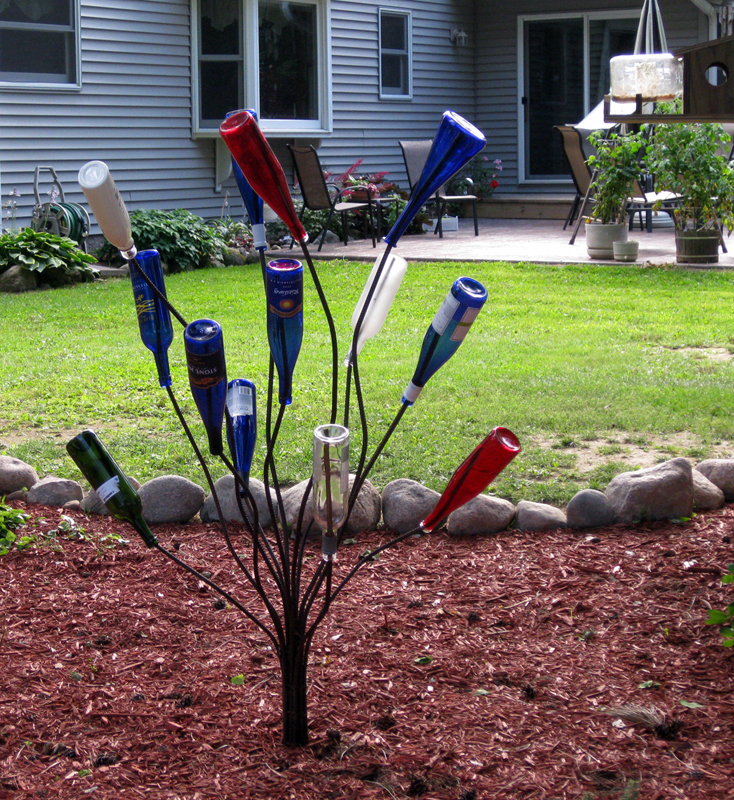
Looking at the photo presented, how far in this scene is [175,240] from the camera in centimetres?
1014

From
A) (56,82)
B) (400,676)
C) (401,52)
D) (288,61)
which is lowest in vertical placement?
(400,676)

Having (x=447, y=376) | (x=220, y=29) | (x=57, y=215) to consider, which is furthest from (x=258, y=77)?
(x=447, y=376)

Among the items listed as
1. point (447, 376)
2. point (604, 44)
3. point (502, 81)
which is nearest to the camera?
point (447, 376)

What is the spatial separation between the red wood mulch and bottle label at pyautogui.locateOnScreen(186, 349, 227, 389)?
2.54 feet

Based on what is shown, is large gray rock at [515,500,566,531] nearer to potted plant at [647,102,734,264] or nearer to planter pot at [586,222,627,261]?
potted plant at [647,102,734,264]

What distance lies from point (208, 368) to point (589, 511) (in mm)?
1890

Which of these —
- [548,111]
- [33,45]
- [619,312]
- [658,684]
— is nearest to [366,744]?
[658,684]

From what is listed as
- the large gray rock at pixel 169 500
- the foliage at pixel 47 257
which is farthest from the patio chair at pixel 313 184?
the large gray rock at pixel 169 500

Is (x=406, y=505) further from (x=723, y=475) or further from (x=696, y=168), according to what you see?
(x=696, y=168)

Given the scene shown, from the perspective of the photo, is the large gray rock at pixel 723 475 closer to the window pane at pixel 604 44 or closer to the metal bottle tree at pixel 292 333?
the metal bottle tree at pixel 292 333

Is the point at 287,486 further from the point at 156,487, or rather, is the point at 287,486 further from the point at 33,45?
the point at 33,45

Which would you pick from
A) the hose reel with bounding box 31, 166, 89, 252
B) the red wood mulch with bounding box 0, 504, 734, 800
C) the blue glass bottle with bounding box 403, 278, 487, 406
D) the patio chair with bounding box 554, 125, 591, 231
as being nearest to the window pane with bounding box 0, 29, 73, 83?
the hose reel with bounding box 31, 166, 89, 252

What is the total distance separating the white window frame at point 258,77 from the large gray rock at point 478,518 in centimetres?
942

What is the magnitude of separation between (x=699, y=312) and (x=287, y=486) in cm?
436
